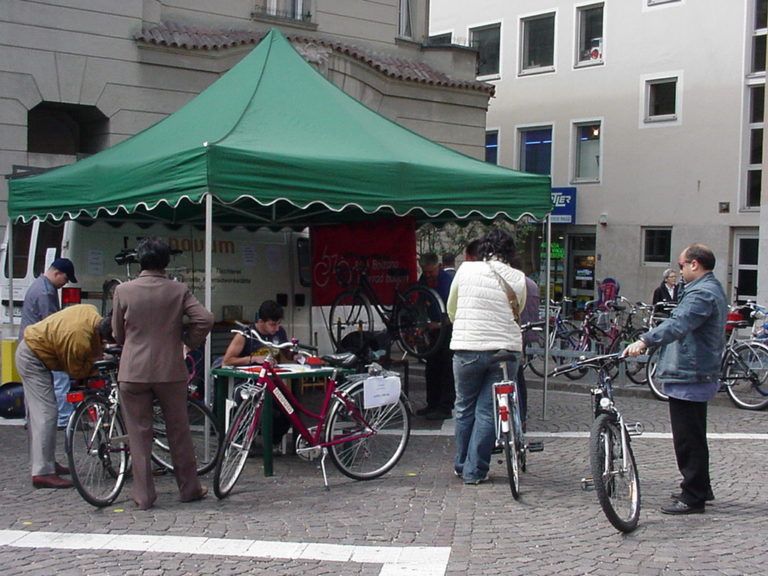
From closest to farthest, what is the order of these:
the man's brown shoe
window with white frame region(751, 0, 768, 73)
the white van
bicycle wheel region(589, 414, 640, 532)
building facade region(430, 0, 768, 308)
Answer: bicycle wheel region(589, 414, 640, 532)
the man's brown shoe
the white van
window with white frame region(751, 0, 768, 73)
building facade region(430, 0, 768, 308)

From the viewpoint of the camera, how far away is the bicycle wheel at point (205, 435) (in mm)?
7445

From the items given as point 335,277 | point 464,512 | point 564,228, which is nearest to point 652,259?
point 564,228

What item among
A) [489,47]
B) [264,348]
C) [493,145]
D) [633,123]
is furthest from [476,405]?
[489,47]

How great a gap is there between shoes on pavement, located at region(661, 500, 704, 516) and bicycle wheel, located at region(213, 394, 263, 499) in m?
2.87

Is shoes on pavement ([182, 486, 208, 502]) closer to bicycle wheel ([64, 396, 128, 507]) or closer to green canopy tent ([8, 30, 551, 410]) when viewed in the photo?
bicycle wheel ([64, 396, 128, 507])

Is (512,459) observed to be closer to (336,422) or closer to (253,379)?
(336,422)

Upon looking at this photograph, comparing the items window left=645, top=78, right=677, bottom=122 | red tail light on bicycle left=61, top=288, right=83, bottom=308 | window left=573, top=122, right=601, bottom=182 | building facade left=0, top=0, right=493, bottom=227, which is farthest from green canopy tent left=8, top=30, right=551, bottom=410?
window left=573, top=122, right=601, bottom=182

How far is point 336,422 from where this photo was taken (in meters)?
7.61

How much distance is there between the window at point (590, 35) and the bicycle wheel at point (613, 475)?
2527 cm

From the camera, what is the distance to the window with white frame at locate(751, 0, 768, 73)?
1034 inches

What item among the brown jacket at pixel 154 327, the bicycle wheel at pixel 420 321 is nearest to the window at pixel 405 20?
the bicycle wheel at pixel 420 321

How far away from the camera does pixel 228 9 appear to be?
1883 centimetres

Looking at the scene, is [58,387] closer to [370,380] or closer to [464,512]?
[370,380]

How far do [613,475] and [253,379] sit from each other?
279 cm
